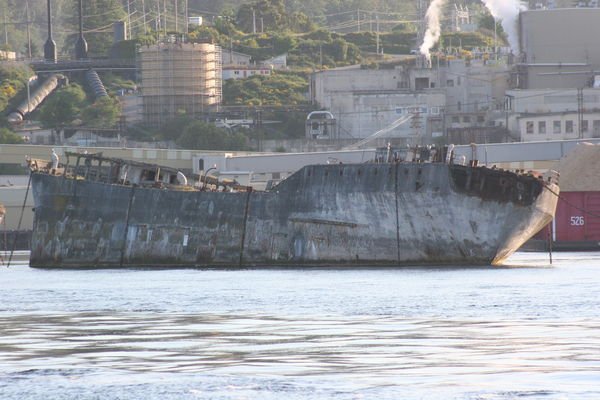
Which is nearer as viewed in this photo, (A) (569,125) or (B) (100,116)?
(A) (569,125)

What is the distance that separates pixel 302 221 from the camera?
228 feet

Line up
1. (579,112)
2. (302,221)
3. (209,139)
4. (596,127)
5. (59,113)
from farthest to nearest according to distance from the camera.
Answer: (59,113) → (209,139) → (596,127) → (579,112) → (302,221)

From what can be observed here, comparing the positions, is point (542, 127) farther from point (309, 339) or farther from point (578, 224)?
point (309, 339)

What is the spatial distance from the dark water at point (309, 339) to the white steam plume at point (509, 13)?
119 metres

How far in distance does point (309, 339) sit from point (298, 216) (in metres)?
34.8

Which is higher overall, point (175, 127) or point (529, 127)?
point (175, 127)

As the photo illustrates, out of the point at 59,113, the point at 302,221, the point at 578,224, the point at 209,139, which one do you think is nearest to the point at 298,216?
the point at 302,221

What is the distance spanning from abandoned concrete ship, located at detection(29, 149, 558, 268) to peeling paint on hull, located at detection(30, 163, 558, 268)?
0.04m

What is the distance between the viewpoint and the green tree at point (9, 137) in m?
167

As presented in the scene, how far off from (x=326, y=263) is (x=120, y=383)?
4108cm

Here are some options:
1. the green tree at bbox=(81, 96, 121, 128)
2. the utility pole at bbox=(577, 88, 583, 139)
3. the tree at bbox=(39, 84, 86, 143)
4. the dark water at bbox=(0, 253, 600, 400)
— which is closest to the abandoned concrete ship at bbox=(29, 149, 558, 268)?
the dark water at bbox=(0, 253, 600, 400)

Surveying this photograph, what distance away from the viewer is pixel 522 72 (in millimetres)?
167750

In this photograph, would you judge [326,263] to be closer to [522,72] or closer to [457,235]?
[457,235]

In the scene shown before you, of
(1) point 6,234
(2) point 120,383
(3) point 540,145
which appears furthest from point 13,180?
(2) point 120,383
